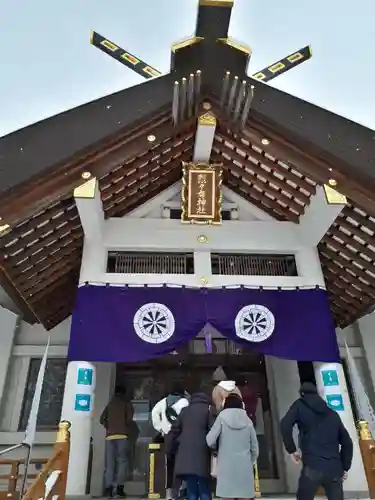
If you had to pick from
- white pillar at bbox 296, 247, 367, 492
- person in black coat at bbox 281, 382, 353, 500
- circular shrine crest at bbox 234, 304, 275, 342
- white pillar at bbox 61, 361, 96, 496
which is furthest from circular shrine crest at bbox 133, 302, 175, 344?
person in black coat at bbox 281, 382, 353, 500

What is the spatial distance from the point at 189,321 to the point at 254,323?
879 millimetres

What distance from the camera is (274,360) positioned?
7301 millimetres

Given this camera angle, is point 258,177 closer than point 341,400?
No

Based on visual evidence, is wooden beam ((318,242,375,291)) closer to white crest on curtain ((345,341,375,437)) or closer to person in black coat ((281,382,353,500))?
white crest on curtain ((345,341,375,437))

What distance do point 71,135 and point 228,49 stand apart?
2.22m

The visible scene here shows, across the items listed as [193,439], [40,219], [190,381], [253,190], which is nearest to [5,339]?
[40,219]

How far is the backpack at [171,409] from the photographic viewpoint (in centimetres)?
394

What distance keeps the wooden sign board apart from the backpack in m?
2.97

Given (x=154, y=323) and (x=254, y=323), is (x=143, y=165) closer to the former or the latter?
(x=154, y=323)

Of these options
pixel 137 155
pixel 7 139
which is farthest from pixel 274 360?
pixel 7 139

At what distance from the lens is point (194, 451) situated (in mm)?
3148

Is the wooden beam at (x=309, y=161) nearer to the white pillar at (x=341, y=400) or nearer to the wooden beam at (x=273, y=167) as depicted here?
the wooden beam at (x=273, y=167)

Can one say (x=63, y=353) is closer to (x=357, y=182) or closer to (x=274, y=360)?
(x=274, y=360)

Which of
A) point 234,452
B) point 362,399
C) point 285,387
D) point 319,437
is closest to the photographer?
point 234,452
